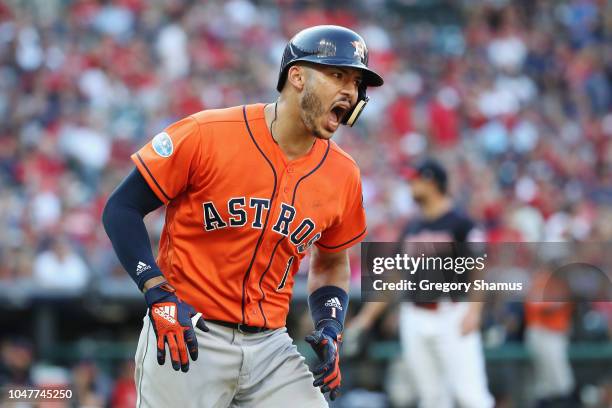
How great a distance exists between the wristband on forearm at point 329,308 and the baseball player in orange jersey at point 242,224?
9cm

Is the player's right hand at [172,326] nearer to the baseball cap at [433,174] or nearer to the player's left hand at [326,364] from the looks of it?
the player's left hand at [326,364]

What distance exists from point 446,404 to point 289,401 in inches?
146

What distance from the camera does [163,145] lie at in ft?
12.2

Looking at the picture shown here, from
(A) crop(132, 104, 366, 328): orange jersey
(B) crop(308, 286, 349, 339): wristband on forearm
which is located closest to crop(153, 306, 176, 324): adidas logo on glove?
(A) crop(132, 104, 366, 328): orange jersey

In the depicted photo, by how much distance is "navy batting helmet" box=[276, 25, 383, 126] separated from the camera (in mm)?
3779

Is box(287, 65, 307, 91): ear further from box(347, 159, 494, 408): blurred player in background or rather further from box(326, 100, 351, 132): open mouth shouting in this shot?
box(347, 159, 494, 408): blurred player in background

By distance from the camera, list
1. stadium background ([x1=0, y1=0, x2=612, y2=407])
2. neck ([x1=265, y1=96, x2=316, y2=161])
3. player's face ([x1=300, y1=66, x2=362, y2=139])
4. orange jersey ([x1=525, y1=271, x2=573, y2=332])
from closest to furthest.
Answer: player's face ([x1=300, y1=66, x2=362, y2=139])
neck ([x1=265, y1=96, x2=316, y2=161])
orange jersey ([x1=525, y1=271, x2=573, y2=332])
stadium background ([x1=0, y1=0, x2=612, y2=407])

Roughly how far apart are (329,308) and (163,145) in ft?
3.25

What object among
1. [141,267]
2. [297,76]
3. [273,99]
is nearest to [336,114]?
[297,76]

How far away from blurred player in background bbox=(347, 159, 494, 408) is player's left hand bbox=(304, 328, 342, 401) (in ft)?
9.81

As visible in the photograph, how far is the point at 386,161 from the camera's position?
513 inches

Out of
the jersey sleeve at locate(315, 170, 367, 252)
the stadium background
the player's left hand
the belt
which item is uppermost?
the stadium background

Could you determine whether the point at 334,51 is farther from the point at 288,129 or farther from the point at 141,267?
the point at 141,267

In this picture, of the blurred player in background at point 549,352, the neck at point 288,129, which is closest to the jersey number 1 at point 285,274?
the neck at point 288,129
